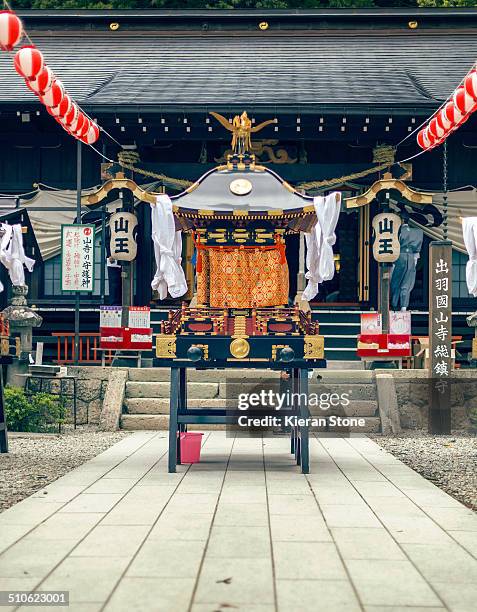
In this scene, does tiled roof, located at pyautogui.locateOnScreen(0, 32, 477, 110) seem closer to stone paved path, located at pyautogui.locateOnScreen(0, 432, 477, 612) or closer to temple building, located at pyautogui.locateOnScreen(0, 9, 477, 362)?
temple building, located at pyautogui.locateOnScreen(0, 9, 477, 362)

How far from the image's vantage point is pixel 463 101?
14172 millimetres

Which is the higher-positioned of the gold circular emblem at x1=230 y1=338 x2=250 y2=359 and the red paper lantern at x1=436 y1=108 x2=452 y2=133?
the red paper lantern at x1=436 y1=108 x2=452 y2=133

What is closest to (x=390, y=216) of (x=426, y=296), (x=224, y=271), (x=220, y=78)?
(x=426, y=296)

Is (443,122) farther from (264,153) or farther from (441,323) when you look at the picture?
(264,153)

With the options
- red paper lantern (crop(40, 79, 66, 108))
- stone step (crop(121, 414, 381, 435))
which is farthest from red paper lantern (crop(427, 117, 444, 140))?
red paper lantern (crop(40, 79, 66, 108))

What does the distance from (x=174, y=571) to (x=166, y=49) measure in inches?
810

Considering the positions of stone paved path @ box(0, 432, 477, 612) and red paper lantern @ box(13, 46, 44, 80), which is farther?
red paper lantern @ box(13, 46, 44, 80)

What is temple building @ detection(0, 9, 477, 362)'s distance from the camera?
715 inches

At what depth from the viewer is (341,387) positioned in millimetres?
16469

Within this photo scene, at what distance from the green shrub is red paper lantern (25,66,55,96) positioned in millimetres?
5152

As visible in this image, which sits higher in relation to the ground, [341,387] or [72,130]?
[72,130]

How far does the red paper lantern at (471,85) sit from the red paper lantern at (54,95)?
6378mm

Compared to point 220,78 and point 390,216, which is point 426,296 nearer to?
point 390,216

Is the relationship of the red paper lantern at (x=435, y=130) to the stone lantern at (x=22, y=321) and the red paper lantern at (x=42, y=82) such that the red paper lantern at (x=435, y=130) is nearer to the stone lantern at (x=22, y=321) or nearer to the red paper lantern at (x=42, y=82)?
the red paper lantern at (x=42, y=82)
